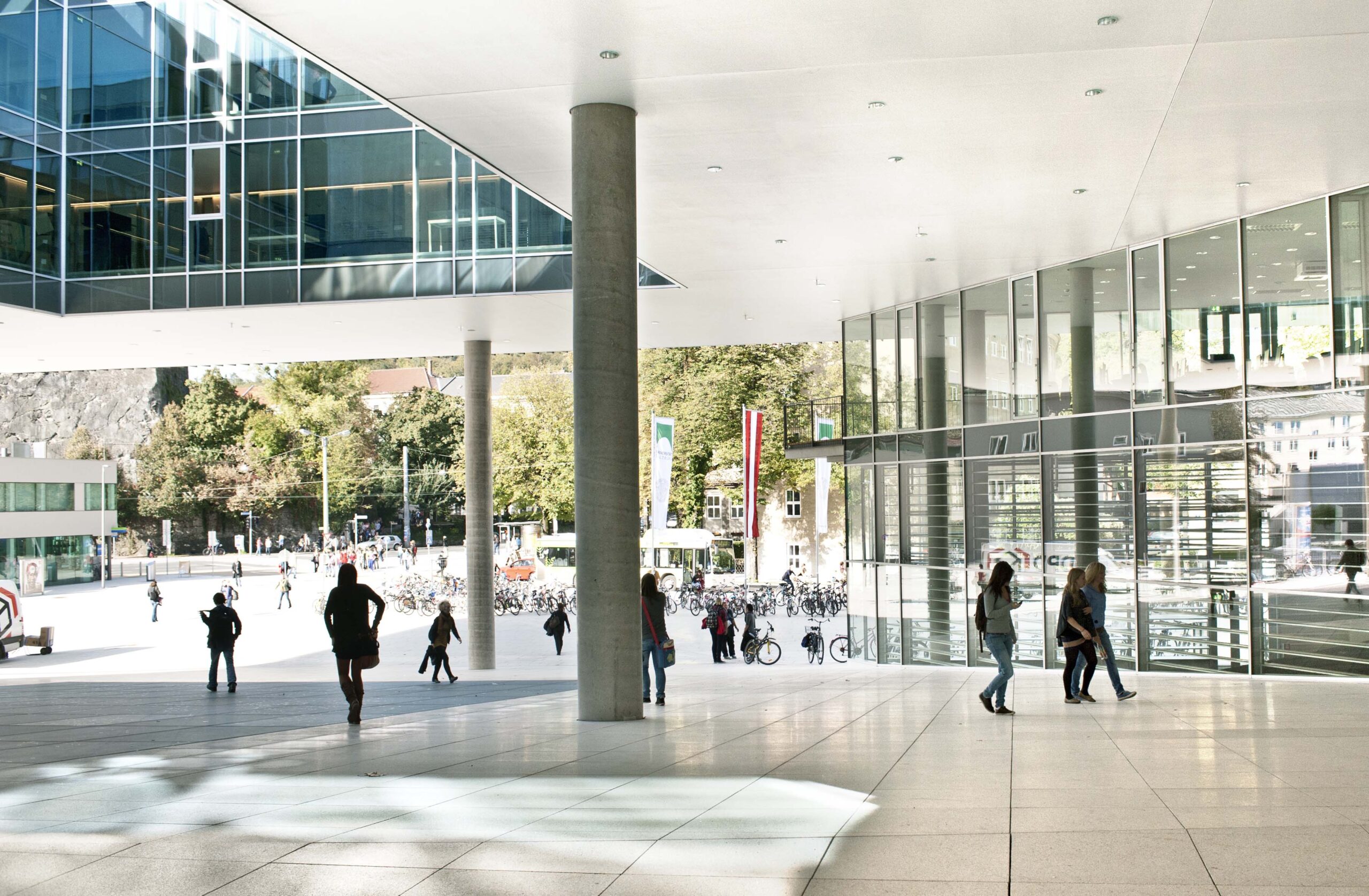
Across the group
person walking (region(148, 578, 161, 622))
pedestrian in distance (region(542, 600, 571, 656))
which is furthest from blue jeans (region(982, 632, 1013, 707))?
person walking (region(148, 578, 161, 622))

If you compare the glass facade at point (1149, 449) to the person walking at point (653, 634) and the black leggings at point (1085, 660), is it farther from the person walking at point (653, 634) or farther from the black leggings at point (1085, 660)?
the person walking at point (653, 634)

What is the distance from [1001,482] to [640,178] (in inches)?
416

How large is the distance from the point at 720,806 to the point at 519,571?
174 feet

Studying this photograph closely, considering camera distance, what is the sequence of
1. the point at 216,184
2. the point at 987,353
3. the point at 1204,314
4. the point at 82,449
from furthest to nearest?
the point at 82,449 → the point at 216,184 → the point at 987,353 → the point at 1204,314

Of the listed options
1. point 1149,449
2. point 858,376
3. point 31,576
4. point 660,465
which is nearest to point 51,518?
point 31,576

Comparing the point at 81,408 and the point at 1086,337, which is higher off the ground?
the point at 81,408

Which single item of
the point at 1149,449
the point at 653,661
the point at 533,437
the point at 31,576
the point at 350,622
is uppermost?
the point at 533,437

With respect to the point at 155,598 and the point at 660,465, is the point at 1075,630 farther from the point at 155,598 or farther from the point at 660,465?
the point at 155,598

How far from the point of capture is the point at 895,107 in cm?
1216

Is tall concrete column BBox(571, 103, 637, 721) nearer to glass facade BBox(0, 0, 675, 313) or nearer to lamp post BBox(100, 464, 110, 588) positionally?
glass facade BBox(0, 0, 675, 313)

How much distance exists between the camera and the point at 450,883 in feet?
16.4

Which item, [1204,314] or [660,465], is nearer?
[1204,314]

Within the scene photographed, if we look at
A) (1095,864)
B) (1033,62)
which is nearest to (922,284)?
(1033,62)

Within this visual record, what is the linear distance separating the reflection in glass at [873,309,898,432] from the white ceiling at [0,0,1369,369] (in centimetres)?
531
